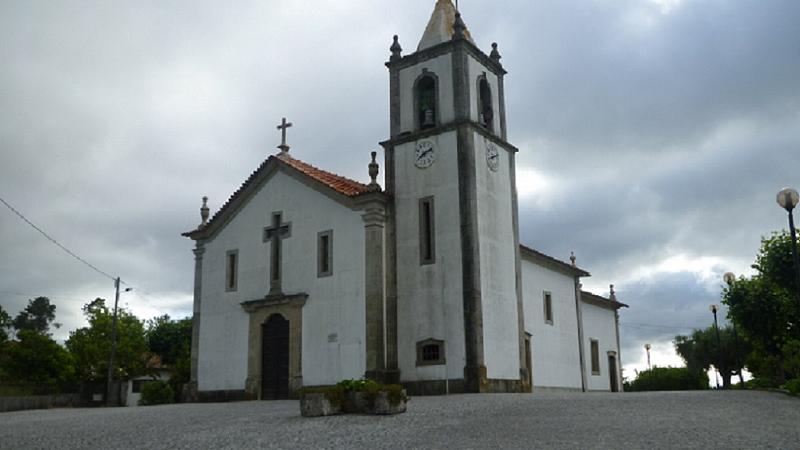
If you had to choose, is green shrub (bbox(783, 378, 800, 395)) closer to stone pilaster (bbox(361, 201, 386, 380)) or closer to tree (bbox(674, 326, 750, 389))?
stone pilaster (bbox(361, 201, 386, 380))

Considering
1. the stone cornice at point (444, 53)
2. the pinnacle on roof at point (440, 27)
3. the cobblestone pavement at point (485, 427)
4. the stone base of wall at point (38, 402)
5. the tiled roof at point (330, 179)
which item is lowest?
the cobblestone pavement at point (485, 427)

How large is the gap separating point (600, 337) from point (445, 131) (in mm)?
18158

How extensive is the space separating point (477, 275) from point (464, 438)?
12.3 m

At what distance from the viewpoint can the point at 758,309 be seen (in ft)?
77.9

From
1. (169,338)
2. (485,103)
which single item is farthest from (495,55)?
(169,338)

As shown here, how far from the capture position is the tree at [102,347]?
47469 mm

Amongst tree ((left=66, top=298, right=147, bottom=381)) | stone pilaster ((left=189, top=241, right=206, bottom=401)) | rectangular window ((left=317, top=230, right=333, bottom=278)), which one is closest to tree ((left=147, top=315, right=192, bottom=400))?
tree ((left=66, top=298, right=147, bottom=381))

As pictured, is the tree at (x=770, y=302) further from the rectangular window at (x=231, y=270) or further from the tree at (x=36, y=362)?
the tree at (x=36, y=362)

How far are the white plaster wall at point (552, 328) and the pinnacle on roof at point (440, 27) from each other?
9535 millimetres

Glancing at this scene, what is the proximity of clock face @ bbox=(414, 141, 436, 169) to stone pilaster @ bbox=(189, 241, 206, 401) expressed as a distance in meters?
9.99

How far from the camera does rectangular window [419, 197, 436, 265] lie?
25562mm

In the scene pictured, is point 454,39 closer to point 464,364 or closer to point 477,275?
point 477,275

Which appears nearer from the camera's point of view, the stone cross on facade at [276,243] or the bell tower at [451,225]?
the bell tower at [451,225]

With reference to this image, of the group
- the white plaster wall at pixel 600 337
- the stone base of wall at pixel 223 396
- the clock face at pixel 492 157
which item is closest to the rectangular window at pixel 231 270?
the stone base of wall at pixel 223 396
